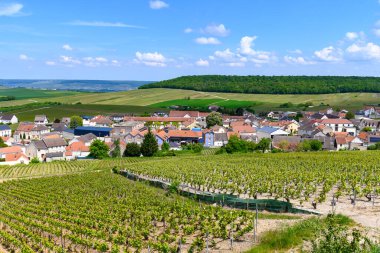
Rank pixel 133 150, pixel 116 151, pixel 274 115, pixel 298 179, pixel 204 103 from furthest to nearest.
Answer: pixel 204 103
pixel 274 115
pixel 116 151
pixel 133 150
pixel 298 179

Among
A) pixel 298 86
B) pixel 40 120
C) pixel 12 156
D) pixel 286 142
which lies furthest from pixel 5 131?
pixel 298 86

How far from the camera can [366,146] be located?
72062 mm

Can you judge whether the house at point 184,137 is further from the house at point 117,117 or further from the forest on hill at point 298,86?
the forest on hill at point 298,86

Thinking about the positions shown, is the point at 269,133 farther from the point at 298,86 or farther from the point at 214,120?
the point at 298,86

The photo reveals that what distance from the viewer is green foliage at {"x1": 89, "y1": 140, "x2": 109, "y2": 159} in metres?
70.2

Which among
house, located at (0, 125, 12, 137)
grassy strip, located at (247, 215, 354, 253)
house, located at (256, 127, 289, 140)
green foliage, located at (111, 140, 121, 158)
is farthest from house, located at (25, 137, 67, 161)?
grassy strip, located at (247, 215, 354, 253)

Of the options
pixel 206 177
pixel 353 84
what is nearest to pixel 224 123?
pixel 206 177

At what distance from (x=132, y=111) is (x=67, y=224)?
110 meters

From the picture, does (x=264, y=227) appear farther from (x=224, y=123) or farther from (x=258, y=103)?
(x=258, y=103)

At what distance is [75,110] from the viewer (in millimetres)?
136875

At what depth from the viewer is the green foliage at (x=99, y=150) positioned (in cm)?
7019

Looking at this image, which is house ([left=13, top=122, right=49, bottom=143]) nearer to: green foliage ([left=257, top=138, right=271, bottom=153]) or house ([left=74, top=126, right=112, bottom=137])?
house ([left=74, top=126, right=112, bottom=137])

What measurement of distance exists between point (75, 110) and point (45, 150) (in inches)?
2593

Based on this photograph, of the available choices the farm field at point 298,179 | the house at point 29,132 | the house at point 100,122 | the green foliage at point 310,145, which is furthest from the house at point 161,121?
the farm field at point 298,179
